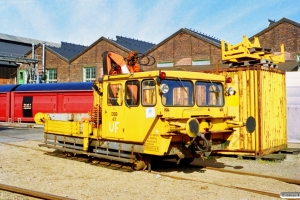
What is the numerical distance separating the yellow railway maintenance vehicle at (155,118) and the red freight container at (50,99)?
12.2 meters

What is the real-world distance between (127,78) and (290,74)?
10770 millimetres

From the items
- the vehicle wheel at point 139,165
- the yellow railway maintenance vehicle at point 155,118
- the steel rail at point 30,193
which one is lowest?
the steel rail at point 30,193

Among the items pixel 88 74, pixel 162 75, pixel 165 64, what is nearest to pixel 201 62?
pixel 165 64

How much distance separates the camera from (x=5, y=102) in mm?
25531

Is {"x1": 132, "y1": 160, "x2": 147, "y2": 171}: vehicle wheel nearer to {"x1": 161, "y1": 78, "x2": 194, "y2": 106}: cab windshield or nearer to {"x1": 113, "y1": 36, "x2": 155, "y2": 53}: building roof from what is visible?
{"x1": 161, "y1": 78, "x2": 194, "y2": 106}: cab windshield

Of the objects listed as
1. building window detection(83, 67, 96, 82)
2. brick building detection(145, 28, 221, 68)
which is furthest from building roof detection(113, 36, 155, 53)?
brick building detection(145, 28, 221, 68)

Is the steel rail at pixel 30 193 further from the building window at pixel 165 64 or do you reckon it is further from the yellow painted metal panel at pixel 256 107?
the building window at pixel 165 64

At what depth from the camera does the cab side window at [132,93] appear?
329 inches

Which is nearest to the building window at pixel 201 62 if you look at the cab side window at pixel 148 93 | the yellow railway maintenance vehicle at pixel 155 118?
the yellow railway maintenance vehicle at pixel 155 118

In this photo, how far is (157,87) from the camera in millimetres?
7895

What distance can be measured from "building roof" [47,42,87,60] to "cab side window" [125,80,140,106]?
1200 inches

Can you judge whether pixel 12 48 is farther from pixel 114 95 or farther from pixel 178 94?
pixel 178 94

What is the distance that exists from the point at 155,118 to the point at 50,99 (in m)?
17.3

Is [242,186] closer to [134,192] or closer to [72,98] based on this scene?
[134,192]
